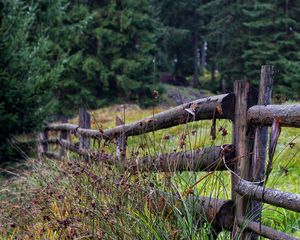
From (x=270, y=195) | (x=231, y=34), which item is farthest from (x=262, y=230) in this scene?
(x=231, y=34)

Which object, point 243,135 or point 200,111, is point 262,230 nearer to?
point 243,135

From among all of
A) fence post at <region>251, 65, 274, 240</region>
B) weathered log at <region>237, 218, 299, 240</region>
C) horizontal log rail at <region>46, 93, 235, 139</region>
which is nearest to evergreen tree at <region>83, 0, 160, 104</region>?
horizontal log rail at <region>46, 93, 235, 139</region>

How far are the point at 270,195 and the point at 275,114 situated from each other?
0.48m

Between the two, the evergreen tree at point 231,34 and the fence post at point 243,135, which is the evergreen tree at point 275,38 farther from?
the fence post at point 243,135

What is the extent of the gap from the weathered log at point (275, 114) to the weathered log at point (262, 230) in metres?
0.63

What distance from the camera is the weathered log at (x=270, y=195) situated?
7.91ft

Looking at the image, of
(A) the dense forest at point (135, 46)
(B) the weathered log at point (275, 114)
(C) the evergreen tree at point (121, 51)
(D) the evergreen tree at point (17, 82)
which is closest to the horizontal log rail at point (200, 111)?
(B) the weathered log at point (275, 114)

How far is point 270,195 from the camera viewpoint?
102 inches

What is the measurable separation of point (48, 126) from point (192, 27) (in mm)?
27847

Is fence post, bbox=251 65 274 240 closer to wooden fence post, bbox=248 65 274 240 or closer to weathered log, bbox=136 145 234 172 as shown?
wooden fence post, bbox=248 65 274 240

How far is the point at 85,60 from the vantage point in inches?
918

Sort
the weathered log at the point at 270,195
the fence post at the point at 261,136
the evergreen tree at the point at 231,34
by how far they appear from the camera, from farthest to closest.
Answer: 1. the evergreen tree at the point at 231,34
2. the fence post at the point at 261,136
3. the weathered log at the point at 270,195

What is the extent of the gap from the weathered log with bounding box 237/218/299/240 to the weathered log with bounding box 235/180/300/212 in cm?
16

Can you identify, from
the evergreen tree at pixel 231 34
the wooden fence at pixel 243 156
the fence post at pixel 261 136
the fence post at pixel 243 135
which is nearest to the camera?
the wooden fence at pixel 243 156
